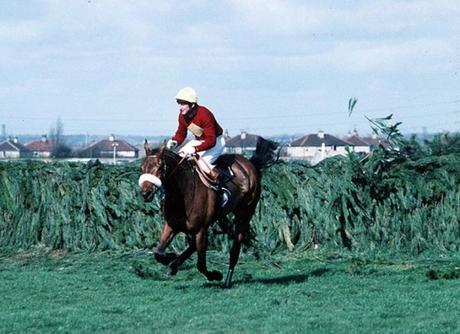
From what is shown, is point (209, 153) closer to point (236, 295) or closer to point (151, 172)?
point (151, 172)

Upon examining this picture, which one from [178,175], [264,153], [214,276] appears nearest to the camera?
[178,175]

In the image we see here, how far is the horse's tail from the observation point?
52.5 ft

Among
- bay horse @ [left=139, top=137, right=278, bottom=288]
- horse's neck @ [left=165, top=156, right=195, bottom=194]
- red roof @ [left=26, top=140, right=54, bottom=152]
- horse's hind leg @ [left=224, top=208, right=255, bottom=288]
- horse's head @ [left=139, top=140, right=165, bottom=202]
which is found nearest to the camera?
horse's head @ [left=139, top=140, right=165, bottom=202]

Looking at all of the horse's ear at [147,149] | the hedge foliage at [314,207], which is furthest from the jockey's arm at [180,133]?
the hedge foliage at [314,207]

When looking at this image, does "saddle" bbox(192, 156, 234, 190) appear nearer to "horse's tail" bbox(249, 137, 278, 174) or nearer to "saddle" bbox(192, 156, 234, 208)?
"saddle" bbox(192, 156, 234, 208)

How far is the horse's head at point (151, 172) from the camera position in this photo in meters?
12.3

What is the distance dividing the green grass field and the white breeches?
1664mm

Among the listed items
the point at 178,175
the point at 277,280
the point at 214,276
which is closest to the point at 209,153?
the point at 178,175

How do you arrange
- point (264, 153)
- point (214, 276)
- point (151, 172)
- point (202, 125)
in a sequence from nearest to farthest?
1. point (151, 172)
2. point (202, 125)
3. point (214, 276)
4. point (264, 153)

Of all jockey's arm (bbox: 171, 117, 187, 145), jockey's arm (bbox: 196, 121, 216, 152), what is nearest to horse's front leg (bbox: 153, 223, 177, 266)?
jockey's arm (bbox: 196, 121, 216, 152)

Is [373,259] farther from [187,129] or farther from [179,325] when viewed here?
[179,325]

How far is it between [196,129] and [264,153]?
254cm

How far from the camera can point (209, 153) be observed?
46.1 ft

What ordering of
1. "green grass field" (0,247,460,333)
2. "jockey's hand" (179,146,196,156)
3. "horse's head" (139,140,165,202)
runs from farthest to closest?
"jockey's hand" (179,146,196,156) < "horse's head" (139,140,165,202) < "green grass field" (0,247,460,333)
